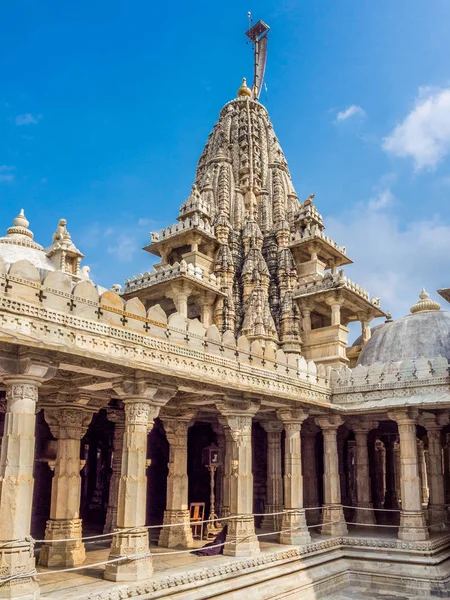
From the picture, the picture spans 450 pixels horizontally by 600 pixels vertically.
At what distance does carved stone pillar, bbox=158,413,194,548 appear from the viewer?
15.3 m

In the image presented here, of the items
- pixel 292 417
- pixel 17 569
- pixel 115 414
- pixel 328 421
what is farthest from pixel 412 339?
pixel 17 569

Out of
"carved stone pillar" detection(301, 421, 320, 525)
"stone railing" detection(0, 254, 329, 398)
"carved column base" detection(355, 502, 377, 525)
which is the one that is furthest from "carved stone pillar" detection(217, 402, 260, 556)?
"carved stone pillar" detection(301, 421, 320, 525)

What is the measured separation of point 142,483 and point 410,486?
957cm

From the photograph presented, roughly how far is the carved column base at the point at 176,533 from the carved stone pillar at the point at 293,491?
278 centimetres

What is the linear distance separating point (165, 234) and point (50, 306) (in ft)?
73.8

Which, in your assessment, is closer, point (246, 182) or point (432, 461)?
point (432, 461)

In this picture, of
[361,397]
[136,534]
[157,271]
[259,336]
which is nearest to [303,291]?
[259,336]

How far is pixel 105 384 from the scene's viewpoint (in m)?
11.9

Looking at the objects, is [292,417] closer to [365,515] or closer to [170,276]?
[365,515]

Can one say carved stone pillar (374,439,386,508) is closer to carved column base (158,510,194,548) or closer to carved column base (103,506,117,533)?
carved column base (158,510,194,548)

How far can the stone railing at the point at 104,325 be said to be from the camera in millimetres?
9305

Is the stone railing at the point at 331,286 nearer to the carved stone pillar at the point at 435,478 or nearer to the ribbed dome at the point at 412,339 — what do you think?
the ribbed dome at the point at 412,339

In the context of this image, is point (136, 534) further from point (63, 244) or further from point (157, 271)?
point (157, 271)

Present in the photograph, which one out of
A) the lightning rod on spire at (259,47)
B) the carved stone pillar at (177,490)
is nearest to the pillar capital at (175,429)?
the carved stone pillar at (177,490)
